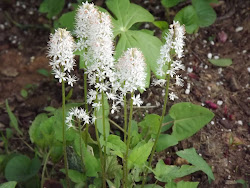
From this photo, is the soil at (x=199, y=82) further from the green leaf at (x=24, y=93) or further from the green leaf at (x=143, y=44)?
the green leaf at (x=143, y=44)

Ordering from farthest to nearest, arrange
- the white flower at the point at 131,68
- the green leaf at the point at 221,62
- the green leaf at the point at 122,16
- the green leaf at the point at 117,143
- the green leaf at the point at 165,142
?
the green leaf at the point at 221,62
the green leaf at the point at 122,16
the green leaf at the point at 165,142
the green leaf at the point at 117,143
the white flower at the point at 131,68

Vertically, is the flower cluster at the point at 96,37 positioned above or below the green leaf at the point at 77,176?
above

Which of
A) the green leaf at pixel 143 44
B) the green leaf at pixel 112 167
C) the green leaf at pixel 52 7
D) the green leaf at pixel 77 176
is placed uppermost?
the green leaf at pixel 52 7

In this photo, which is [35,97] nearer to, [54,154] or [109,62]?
[54,154]

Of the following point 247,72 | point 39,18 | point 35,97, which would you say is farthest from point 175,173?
point 39,18

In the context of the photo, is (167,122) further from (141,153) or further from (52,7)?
(52,7)

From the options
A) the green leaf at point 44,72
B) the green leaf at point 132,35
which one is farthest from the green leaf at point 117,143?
the green leaf at point 44,72
